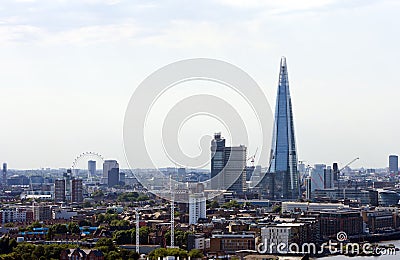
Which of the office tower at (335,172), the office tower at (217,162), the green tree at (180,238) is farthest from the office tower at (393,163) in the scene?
the green tree at (180,238)

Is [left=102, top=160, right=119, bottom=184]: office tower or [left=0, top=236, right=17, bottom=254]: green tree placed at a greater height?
[left=102, top=160, right=119, bottom=184]: office tower

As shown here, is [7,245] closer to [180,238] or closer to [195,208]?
A: [180,238]

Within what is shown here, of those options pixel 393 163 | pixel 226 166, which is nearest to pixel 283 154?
pixel 226 166

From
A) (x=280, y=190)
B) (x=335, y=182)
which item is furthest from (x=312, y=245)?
(x=335, y=182)

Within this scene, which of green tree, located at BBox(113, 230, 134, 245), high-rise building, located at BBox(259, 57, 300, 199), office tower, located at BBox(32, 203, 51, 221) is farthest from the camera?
high-rise building, located at BBox(259, 57, 300, 199)

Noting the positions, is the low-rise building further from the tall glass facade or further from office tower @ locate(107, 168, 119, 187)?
office tower @ locate(107, 168, 119, 187)

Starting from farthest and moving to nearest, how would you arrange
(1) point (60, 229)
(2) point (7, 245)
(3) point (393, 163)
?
(3) point (393, 163)
(1) point (60, 229)
(2) point (7, 245)

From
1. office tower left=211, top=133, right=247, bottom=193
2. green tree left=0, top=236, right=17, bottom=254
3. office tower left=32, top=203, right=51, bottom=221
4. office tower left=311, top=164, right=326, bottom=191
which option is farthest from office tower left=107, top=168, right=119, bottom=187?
green tree left=0, top=236, right=17, bottom=254
